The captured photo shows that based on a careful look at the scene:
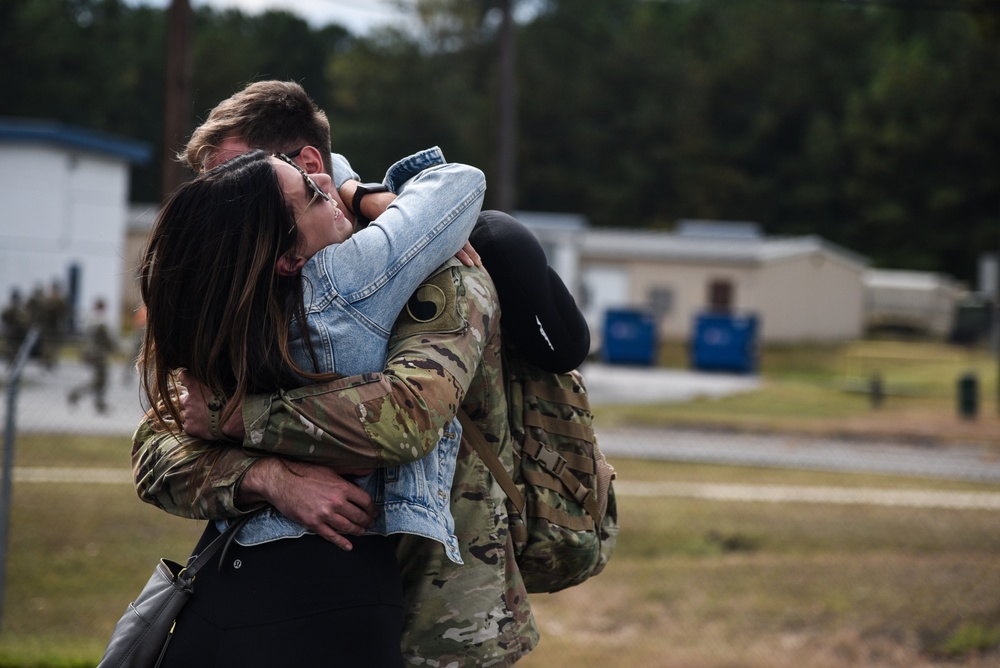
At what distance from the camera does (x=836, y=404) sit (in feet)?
70.1

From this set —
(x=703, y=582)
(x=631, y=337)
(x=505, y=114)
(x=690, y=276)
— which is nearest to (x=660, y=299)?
(x=690, y=276)

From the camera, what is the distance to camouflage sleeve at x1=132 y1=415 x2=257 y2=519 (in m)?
1.95

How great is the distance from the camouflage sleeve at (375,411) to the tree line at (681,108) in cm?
5337

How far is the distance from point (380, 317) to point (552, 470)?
54 cm

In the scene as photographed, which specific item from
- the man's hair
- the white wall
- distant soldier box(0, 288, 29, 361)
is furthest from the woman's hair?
the white wall

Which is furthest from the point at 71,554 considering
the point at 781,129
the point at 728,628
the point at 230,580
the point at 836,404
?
the point at 781,129

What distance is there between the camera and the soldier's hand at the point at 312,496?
6.24ft

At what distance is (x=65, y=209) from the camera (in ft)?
81.0

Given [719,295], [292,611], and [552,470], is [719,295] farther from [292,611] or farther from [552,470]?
[292,611]

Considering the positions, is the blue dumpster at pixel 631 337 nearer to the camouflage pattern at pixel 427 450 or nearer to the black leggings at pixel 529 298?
the black leggings at pixel 529 298

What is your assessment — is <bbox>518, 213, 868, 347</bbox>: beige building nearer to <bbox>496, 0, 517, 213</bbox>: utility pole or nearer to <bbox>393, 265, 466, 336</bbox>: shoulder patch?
<bbox>496, 0, 517, 213</bbox>: utility pole

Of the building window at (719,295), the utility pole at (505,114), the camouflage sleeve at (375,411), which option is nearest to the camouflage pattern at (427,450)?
the camouflage sleeve at (375,411)

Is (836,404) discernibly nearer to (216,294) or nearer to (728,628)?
(728,628)

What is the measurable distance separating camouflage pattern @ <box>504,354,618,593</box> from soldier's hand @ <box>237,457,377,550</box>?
1.29 feet
